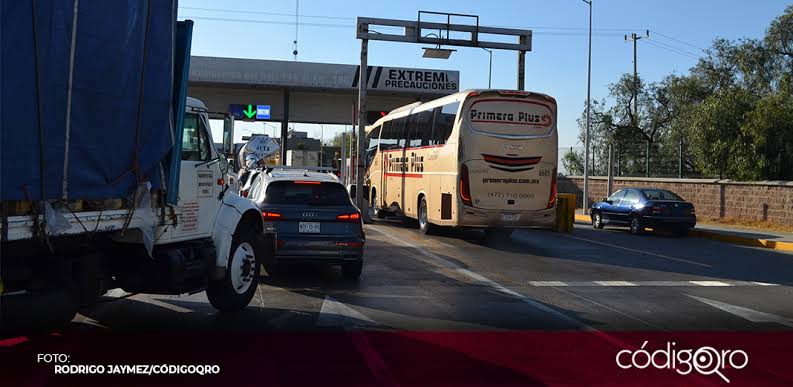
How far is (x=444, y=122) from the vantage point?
1775 centimetres

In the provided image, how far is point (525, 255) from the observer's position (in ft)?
50.6

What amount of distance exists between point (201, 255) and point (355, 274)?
383cm

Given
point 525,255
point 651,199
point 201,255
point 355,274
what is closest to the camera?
point 201,255

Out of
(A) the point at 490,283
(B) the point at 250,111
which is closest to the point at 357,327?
(A) the point at 490,283

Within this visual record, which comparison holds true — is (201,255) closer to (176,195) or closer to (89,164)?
(176,195)

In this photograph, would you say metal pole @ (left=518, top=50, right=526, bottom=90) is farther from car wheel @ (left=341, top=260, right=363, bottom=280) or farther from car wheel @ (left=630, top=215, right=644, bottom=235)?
car wheel @ (left=341, top=260, right=363, bottom=280)

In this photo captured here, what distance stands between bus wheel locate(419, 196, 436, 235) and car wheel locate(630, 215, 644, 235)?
6.51 m

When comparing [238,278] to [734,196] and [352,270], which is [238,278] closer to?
[352,270]

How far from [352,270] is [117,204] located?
5.27m

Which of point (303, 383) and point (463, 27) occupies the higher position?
point (463, 27)

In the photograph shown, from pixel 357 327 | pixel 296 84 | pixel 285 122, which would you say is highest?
pixel 296 84

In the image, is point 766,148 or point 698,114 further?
point 698,114

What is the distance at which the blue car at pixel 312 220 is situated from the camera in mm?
10430

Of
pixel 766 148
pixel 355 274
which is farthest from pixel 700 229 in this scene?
pixel 355 274
